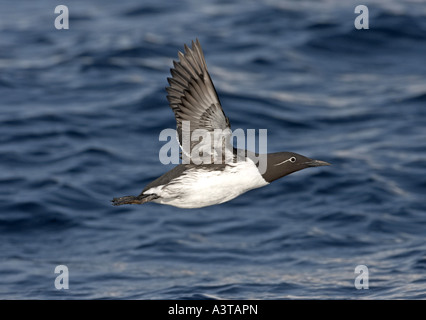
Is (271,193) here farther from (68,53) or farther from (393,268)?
(68,53)

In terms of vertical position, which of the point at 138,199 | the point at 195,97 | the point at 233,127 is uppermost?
the point at 233,127

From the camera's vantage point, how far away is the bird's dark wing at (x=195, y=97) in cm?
780

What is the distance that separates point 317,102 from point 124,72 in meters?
4.83

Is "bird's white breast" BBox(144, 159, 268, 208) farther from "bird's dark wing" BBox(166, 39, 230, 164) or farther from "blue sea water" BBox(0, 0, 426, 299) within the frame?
"blue sea water" BBox(0, 0, 426, 299)

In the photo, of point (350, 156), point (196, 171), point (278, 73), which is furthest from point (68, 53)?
point (196, 171)

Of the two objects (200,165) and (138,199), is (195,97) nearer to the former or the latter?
(200,165)

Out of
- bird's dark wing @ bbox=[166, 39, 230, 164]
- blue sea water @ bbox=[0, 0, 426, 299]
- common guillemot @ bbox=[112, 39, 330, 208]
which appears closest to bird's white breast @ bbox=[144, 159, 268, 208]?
common guillemot @ bbox=[112, 39, 330, 208]

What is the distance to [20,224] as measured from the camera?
14.6 m

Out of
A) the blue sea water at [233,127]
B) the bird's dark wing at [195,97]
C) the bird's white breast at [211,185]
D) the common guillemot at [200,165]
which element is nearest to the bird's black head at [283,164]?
the common guillemot at [200,165]

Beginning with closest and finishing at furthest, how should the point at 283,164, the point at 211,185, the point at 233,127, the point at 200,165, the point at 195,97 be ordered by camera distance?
the point at 195,97 < the point at 211,185 < the point at 200,165 < the point at 283,164 < the point at 233,127

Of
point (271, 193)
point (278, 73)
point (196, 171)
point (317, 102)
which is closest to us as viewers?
point (196, 171)

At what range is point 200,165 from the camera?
8.20m

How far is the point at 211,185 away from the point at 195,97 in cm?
92

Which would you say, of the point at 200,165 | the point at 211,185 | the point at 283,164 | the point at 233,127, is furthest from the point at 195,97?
the point at 233,127
